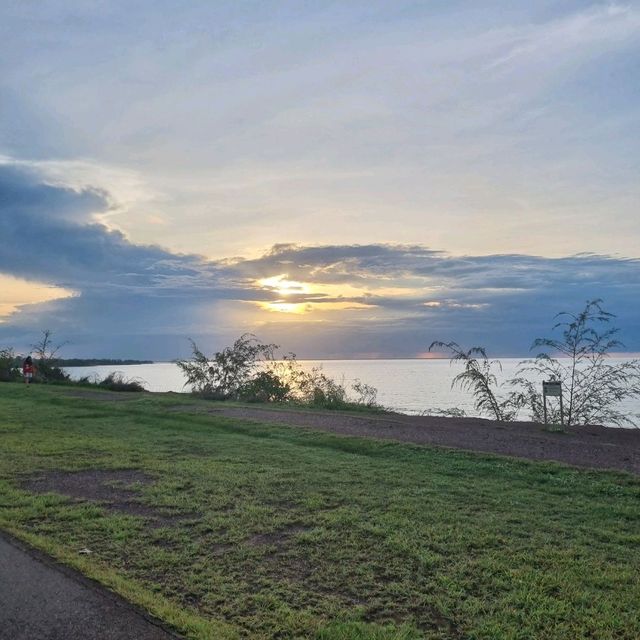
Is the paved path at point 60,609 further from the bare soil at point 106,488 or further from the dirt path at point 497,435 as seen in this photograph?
the dirt path at point 497,435

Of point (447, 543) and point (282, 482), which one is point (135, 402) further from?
point (447, 543)

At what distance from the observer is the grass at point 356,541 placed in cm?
420

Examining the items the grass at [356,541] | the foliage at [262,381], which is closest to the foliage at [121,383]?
the foliage at [262,381]

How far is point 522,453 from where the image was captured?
34.2 ft

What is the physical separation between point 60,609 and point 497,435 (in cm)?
1007

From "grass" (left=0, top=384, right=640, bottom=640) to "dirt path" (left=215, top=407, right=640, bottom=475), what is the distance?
1.19 meters

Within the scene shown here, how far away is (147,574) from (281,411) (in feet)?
39.9

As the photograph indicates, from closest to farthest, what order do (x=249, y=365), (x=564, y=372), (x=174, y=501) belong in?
(x=174, y=501), (x=564, y=372), (x=249, y=365)

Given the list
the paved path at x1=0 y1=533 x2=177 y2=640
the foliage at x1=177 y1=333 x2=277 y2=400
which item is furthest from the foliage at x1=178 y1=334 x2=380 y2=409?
the paved path at x1=0 y1=533 x2=177 y2=640

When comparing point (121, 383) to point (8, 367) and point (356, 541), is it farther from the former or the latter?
point (356, 541)

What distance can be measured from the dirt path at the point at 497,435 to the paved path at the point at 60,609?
7.35 meters

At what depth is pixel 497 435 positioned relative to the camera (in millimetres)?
12766

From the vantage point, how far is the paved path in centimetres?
389

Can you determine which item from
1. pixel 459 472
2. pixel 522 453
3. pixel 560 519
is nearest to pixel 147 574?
pixel 560 519
